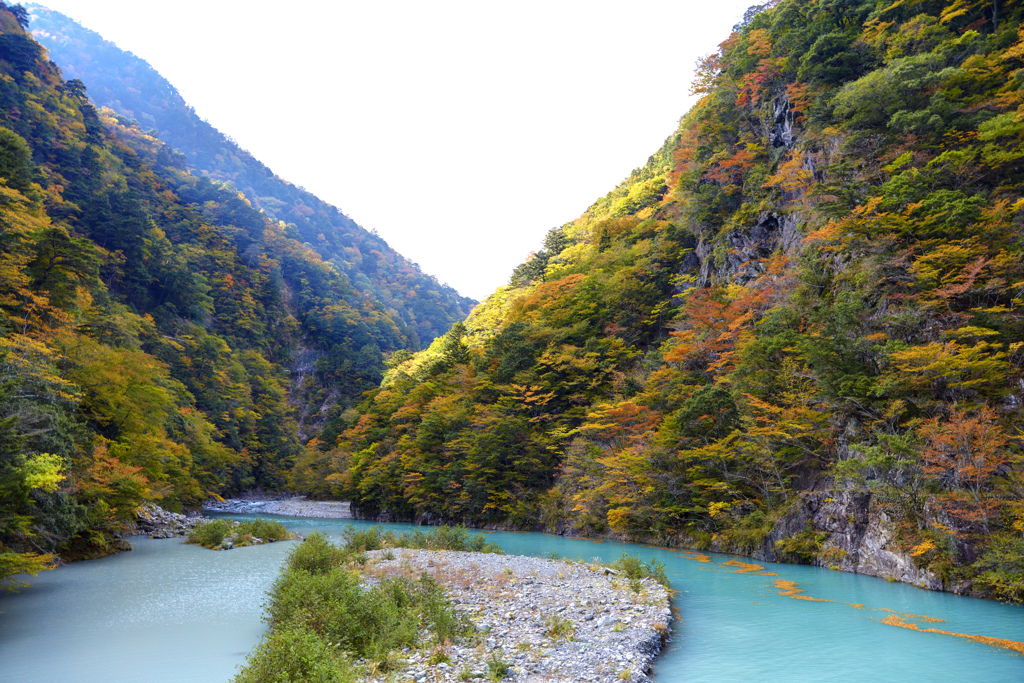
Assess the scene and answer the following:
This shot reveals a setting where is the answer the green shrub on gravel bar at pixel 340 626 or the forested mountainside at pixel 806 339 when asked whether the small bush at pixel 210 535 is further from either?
the green shrub on gravel bar at pixel 340 626

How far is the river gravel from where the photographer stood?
7.52 metres

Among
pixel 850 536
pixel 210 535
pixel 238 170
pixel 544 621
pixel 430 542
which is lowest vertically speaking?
pixel 210 535

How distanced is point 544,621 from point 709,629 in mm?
3503

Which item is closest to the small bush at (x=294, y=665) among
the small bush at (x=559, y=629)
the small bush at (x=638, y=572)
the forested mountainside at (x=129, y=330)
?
the small bush at (x=559, y=629)

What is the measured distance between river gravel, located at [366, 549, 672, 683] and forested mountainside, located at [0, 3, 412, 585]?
951 centimetres

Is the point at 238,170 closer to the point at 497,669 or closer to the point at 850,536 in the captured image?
the point at 850,536

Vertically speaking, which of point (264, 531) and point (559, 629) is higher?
point (559, 629)

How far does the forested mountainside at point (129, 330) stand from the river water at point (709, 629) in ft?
6.66

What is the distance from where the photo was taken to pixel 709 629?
34.9 ft

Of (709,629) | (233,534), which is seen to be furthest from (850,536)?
(233,534)

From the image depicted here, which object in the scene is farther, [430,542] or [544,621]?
[430,542]

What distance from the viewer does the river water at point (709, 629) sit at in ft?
27.1

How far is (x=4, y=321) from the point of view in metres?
16.6

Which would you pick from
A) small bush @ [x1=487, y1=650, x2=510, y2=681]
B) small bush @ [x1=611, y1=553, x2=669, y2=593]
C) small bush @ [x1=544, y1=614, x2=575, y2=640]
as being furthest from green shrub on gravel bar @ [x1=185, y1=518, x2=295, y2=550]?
small bush @ [x1=487, y1=650, x2=510, y2=681]
